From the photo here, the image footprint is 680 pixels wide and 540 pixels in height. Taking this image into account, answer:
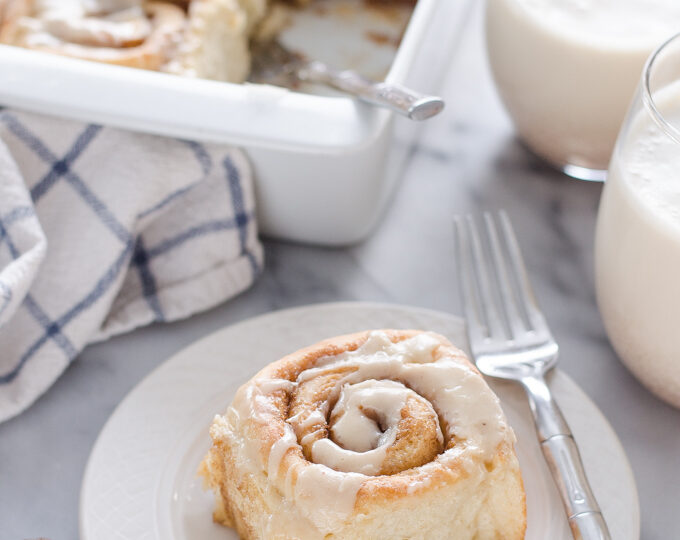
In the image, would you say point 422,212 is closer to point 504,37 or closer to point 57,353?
point 504,37

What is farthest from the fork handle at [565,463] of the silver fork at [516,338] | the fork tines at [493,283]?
the fork tines at [493,283]

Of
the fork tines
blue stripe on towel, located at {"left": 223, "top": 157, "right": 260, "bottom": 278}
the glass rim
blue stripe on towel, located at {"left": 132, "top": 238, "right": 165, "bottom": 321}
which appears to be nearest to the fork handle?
the fork tines

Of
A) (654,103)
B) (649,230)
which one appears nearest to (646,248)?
(649,230)

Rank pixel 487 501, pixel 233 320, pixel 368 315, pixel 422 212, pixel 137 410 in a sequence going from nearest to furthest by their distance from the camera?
pixel 487 501 < pixel 137 410 < pixel 368 315 < pixel 233 320 < pixel 422 212

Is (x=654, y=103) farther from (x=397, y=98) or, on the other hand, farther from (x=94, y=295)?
(x=94, y=295)

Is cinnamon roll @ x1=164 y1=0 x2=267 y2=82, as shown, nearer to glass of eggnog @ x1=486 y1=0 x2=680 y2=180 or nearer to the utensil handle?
the utensil handle

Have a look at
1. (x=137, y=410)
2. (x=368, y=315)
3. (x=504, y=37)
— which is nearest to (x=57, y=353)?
(x=137, y=410)
